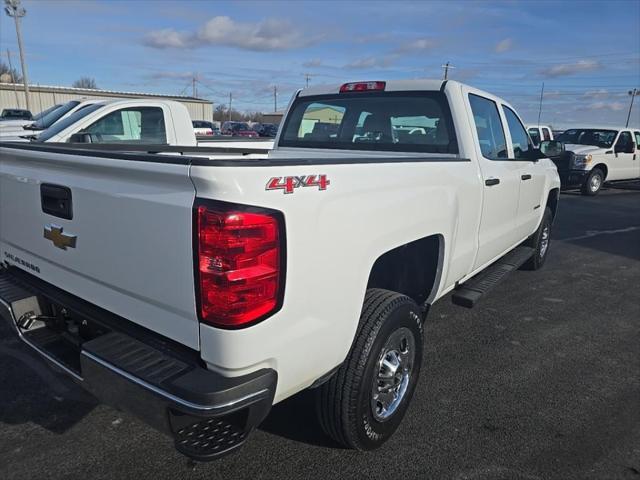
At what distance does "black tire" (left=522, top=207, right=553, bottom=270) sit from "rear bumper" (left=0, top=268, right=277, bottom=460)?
475 centimetres

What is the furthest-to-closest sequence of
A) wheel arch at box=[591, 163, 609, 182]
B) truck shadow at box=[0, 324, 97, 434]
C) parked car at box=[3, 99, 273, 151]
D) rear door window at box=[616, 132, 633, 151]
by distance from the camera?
1. rear door window at box=[616, 132, 633, 151]
2. wheel arch at box=[591, 163, 609, 182]
3. parked car at box=[3, 99, 273, 151]
4. truck shadow at box=[0, 324, 97, 434]

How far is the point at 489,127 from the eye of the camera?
4211mm

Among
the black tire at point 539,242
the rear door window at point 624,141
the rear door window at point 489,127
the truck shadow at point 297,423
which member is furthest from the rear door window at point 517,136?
the rear door window at point 624,141

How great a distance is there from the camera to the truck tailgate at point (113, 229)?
1.88 meters

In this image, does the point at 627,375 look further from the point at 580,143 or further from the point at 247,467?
the point at 580,143

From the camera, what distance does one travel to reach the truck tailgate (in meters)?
1.88

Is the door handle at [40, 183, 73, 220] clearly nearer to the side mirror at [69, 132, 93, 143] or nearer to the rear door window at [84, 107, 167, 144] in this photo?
the side mirror at [69, 132, 93, 143]

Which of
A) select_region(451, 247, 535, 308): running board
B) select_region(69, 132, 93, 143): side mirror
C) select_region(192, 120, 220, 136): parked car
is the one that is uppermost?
select_region(69, 132, 93, 143): side mirror

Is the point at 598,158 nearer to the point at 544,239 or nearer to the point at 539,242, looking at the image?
the point at 544,239

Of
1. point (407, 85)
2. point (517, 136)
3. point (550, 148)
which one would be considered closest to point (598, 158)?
point (550, 148)

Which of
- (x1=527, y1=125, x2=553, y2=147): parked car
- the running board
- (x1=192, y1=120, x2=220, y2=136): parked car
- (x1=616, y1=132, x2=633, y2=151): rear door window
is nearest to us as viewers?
the running board

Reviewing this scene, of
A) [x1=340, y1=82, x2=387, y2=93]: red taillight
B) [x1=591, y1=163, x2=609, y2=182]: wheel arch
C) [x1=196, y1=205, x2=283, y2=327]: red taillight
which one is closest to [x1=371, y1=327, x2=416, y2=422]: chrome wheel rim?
[x1=196, y1=205, x2=283, y2=327]: red taillight

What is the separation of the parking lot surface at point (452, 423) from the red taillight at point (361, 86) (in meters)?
2.18

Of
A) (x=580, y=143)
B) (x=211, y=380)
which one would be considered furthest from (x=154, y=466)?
(x=580, y=143)
